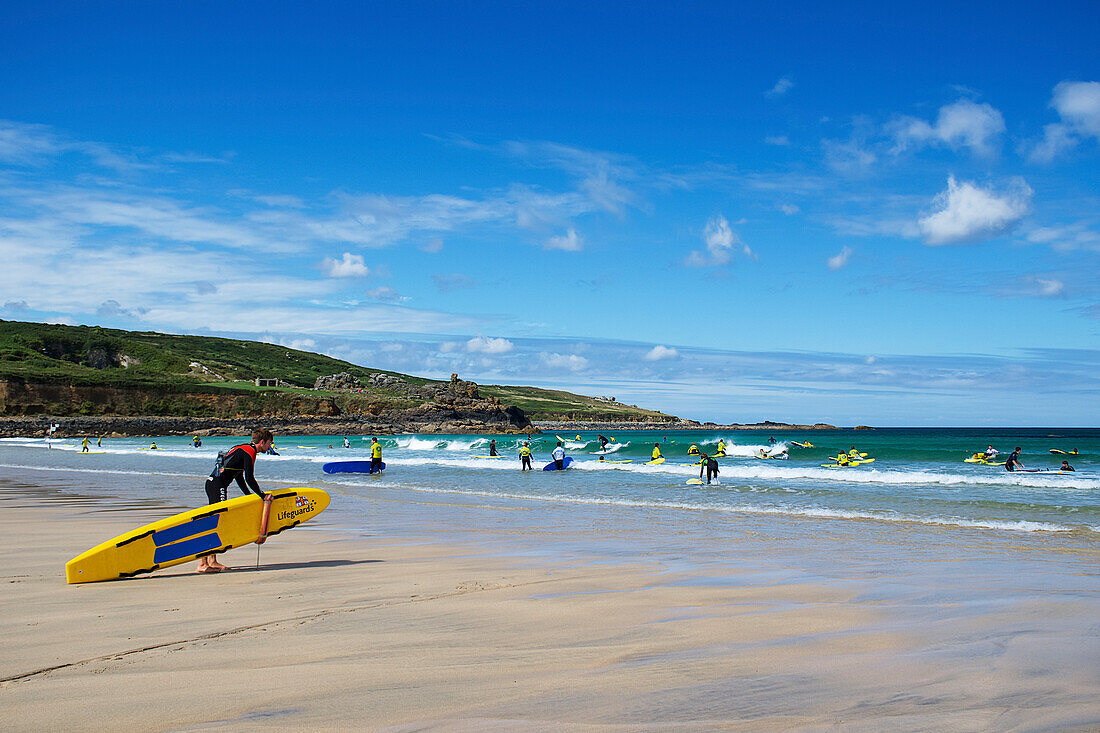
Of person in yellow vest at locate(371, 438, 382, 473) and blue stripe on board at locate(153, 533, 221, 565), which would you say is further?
person in yellow vest at locate(371, 438, 382, 473)

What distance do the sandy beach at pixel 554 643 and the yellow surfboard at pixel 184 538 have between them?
7.8 inches

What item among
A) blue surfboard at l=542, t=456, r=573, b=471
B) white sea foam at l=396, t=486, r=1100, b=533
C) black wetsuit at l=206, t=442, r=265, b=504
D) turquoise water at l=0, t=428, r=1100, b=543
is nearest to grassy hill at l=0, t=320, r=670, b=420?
turquoise water at l=0, t=428, r=1100, b=543

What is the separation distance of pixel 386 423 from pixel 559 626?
341 feet

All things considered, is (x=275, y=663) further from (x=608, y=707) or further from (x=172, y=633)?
(x=608, y=707)

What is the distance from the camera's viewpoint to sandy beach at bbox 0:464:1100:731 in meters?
3.83

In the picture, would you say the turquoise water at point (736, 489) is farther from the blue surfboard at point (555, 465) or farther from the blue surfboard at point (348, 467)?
the blue surfboard at point (555, 465)

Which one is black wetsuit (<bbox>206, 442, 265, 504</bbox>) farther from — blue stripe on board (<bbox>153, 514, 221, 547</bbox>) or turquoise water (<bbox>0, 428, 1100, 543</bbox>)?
turquoise water (<bbox>0, 428, 1100, 543</bbox>)

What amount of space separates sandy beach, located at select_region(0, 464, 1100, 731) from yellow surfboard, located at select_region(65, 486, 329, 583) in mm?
199

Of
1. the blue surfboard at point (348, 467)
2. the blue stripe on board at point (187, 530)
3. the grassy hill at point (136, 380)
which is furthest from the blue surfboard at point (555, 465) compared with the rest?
the grassy hill at point (136, 380)

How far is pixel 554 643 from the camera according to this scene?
5.30 meters

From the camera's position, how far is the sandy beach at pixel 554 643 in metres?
3.83

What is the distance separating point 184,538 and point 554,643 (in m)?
5.03

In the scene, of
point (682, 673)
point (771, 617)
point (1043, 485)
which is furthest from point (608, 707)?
point (1043, 485)

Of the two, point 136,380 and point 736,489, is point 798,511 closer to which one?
point 736,489
